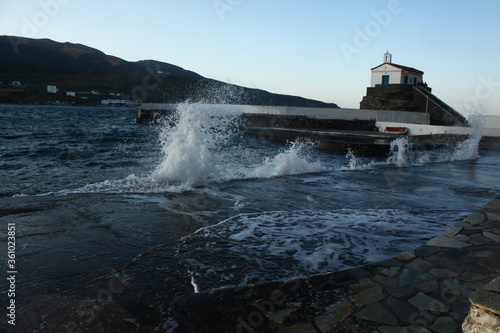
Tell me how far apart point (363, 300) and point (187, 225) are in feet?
10.00

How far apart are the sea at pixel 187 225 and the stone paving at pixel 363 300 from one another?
32 cm

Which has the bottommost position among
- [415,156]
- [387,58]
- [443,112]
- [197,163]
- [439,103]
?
[197,163]

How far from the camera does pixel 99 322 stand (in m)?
2.75

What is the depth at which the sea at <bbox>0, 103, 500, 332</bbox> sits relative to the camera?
3.22 metres

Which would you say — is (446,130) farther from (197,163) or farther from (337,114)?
(197,163)

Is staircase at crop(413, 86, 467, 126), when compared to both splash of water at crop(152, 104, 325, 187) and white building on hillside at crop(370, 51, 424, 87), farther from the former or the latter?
splash of water at crop(152, 104, 325, 187)

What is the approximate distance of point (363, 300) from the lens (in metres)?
2.82

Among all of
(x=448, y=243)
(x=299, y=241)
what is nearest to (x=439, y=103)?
(x=448, y=243)

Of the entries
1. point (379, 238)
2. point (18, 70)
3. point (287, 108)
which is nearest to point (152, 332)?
point (379, 238)

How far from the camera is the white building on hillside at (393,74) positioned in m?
37.0

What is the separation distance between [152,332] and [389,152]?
16.4 meters

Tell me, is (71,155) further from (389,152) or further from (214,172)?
(389,152)

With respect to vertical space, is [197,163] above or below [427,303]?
above

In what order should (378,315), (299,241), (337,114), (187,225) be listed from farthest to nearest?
(337,114) → (187,225) → (299,241) → (378,315)
